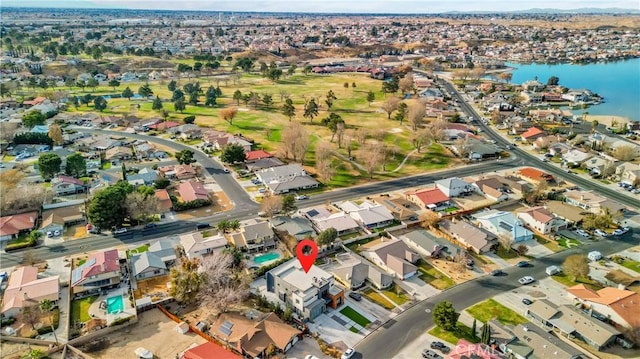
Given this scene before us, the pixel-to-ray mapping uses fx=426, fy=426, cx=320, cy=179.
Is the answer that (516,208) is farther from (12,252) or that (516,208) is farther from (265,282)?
(12,252)

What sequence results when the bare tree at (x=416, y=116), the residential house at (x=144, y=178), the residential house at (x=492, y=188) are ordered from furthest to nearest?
the bare tree at (x=416, y=116)
the residential house at (x=144, y=178)
the residential house at (x=492, y=188)

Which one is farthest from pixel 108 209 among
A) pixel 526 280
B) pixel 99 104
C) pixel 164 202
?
pixel 99 104

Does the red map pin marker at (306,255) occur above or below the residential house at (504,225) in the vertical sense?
above

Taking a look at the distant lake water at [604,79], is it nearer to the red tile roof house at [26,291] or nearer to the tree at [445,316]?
the tree at [445,316]

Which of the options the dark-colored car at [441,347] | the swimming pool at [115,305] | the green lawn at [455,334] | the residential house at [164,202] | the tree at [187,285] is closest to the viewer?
the dark-colored car at [441,347]

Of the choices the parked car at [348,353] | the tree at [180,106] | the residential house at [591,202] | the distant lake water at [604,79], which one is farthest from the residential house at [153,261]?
the distant lake water at [604,79]

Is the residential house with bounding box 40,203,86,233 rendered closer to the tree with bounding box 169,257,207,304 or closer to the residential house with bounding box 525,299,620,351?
the tree with bounding box 169,257,207,304

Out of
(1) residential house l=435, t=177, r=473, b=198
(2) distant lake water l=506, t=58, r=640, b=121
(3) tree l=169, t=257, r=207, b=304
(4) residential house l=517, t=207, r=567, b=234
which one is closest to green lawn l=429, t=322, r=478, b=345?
(3) tree l=169, t=257, r=207, b=304
